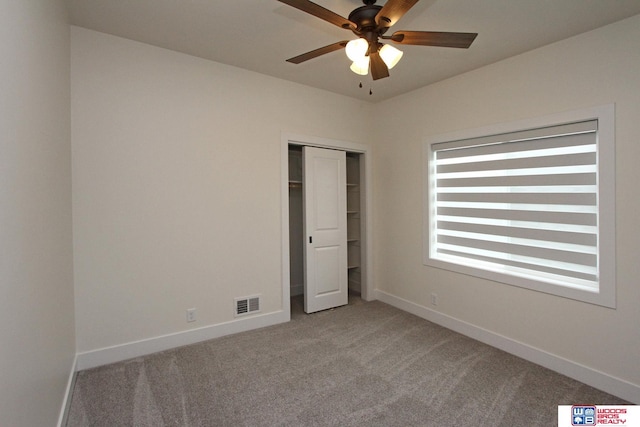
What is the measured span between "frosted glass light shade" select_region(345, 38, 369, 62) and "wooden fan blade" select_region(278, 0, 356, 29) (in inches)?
3.6

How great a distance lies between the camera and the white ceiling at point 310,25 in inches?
80.5

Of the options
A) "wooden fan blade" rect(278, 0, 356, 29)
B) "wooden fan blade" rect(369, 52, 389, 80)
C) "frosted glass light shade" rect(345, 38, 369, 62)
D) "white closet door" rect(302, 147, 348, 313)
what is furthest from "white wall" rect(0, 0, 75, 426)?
"white closet door" rect(302, 147, 348, 313)

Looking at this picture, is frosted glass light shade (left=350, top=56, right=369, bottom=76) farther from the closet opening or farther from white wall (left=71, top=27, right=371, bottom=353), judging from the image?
the closet opening

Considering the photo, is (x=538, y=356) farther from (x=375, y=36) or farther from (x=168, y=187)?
(x=168, y=187)

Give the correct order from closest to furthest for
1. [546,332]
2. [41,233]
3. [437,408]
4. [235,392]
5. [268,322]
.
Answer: [41,233] < [437,408] < [235,392] < [546,332] < [268,322]

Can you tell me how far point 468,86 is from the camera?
121 inches

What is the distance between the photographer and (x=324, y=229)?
12.5 feet

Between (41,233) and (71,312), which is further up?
(41,233)

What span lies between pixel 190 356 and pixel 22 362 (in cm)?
161

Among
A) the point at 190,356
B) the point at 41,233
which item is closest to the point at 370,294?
the point at 190,356

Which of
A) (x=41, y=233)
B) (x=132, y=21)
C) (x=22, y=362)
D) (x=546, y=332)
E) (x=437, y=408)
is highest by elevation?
(x=132, y=21)

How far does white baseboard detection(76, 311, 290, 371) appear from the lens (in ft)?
8.01

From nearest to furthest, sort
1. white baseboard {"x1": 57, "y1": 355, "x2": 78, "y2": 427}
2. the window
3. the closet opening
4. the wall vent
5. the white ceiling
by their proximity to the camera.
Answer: white baseboard {"x1": 57, "y1": 355, "x2": 78, "y2": 427} → the white ceiling → the window → the wall vent → the closet opening

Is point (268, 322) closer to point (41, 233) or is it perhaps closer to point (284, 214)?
point (284, 214)
